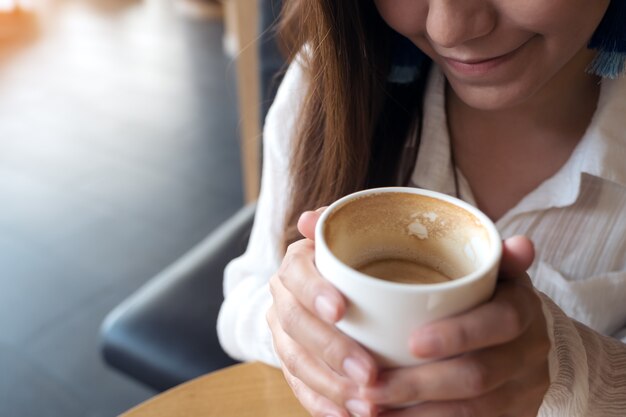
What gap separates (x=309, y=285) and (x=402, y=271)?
4.0 inches

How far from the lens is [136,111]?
3027mm

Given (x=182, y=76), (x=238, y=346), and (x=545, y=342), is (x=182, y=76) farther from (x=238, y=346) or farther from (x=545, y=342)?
(x=545, y=342)

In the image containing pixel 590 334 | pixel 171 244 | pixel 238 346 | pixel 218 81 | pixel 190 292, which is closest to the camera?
pixel 590 334

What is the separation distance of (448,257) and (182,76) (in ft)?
10.0

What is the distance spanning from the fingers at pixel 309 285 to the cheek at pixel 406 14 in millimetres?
308

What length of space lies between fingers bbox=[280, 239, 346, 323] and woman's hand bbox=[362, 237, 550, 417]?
0.18ft

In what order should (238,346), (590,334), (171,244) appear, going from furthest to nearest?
(171,244), (238,346), (590,334)

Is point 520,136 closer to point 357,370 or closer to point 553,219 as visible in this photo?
point 553,219

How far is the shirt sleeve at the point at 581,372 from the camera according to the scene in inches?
22.5

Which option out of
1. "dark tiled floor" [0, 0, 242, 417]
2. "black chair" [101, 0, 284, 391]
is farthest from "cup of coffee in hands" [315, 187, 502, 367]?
"dark tiled floor" [0, 0, 242, 417]

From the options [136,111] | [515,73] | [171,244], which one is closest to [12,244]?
[171,244]

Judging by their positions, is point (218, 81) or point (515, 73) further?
point (218, 81)

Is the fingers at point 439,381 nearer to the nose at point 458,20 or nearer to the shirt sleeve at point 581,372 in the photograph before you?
the shirt sleeve at point 581,372

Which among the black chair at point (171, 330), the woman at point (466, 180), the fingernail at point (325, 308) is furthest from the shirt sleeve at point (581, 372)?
the black chair at point (171, 330)
